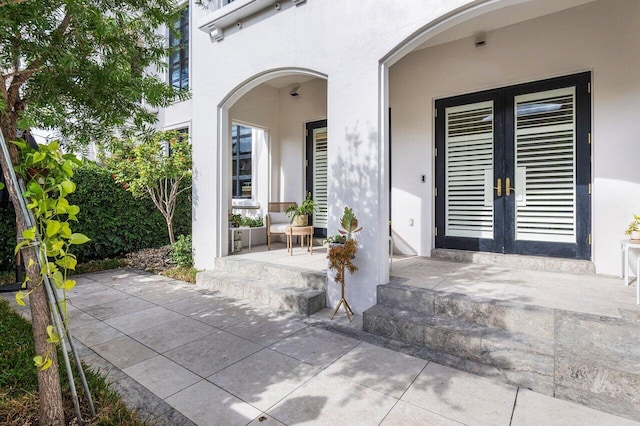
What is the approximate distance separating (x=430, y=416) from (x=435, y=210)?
3.67 m

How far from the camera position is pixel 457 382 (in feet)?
8.25

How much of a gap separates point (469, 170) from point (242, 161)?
5.08 meters

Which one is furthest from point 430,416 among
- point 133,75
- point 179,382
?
point 133,75

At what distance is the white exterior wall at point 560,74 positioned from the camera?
3.96 meters

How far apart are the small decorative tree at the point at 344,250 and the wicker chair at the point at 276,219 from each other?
2.50m

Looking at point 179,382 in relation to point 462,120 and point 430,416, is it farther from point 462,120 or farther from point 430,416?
point 462,120

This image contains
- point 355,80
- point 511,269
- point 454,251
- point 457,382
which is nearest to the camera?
point 457,382

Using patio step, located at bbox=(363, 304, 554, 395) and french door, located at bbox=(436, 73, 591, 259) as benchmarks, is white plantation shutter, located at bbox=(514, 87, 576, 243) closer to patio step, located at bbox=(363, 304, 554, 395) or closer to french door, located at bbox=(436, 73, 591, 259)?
french door, located at bbox=(436, 73, 591, 259)

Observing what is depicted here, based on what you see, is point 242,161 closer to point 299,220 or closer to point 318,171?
point 318,171

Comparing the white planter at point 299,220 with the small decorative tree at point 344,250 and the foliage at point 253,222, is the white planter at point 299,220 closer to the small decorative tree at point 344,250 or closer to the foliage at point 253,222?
the foliage at point 253,222

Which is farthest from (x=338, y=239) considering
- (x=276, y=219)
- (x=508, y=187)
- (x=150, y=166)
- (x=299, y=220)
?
(x=150, y=166)

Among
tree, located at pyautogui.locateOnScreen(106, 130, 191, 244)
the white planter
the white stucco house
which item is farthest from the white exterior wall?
tree, located at pyautogui.locateOnScreen(106, 130, 191, 244)

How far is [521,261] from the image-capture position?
179 inches

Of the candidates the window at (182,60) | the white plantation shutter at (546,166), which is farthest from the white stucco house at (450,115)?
the window at (182,60)
